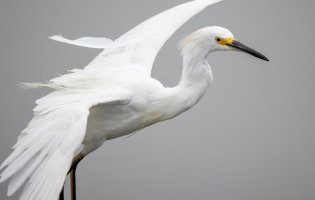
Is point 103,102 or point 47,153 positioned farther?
point 103,102

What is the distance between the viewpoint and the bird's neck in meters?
3.57

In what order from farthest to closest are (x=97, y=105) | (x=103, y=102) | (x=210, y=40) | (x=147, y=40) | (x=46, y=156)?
(x=147, y=40), (x=210, y=40), (x=97, y=105), (x=103, y=102), (x=46, y=156)

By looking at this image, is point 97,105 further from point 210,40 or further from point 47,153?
point 210,40

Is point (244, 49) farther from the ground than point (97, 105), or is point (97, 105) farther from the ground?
point (244, 49)

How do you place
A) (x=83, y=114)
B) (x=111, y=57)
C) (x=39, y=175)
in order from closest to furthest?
(x=39, y=175) → (x=83, y=114) → (x=111, y=57)

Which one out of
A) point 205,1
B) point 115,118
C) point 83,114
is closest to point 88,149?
point 115,118

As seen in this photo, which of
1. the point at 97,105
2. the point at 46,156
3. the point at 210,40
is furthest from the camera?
the point at 210,40

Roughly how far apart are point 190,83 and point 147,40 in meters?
0.75

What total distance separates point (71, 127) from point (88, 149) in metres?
0.88

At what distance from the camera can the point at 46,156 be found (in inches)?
116

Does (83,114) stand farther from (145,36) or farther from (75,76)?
(145,36)

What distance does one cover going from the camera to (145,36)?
4.32 m

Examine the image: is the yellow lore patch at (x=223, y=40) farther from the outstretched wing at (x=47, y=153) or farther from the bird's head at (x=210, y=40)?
the outstretched wing at (x=47, y=153)

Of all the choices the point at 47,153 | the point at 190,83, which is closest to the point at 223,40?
the point at 190,83
